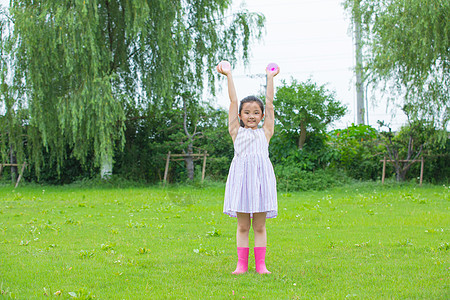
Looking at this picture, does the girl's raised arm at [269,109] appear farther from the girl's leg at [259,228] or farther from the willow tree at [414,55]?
the willow tree at [414,55]

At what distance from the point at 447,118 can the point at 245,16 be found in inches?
320

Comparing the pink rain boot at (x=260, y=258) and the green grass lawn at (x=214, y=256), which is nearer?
the green grass lawn at (x=214, y=256)

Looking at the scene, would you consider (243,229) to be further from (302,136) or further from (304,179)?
(302,136)

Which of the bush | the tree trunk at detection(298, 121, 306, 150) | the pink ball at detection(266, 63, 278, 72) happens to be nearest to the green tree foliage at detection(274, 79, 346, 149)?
the tree trunk at detection(298, 121, 306, 150)

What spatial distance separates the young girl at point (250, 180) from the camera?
14.0ft

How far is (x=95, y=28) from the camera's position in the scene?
1471 centimetres

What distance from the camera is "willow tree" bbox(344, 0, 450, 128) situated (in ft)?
48.0

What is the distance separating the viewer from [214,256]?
5035 millimetres

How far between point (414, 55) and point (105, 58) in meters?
10.2

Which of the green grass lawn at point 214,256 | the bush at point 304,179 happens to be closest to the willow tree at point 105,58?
the bush at point 304,179

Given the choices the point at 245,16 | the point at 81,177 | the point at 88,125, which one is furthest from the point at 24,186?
the point at 245,16

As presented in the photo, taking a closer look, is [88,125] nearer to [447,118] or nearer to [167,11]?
[167,11]

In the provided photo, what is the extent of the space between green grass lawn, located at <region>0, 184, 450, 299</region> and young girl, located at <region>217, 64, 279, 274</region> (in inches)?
13.0

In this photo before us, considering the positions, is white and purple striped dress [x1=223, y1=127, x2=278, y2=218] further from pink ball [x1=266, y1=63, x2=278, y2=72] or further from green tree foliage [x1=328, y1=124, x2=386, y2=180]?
green tree foliage [x1=328, y1=124, x2=386, y2=180]
